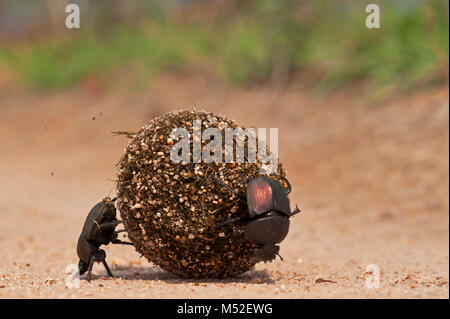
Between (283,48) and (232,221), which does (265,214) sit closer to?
(232,221)

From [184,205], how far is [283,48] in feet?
30.3

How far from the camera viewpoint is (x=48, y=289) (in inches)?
123

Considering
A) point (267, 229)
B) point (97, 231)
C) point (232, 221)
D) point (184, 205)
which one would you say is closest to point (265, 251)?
point (267, 229)

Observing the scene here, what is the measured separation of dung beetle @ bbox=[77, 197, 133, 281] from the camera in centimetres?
368

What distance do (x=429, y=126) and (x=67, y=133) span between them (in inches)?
359

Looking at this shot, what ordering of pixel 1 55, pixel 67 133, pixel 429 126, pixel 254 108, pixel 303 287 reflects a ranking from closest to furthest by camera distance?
pixel 303 287
pixel 429 126
pixel 254 108
pixel 67 133
pixel 1 55

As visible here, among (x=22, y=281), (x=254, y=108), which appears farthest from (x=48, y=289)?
(x=254, y=108)

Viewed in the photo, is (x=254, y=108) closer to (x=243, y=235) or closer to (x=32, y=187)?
(x=32, y=187)

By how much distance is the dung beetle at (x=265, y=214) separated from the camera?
131 inches

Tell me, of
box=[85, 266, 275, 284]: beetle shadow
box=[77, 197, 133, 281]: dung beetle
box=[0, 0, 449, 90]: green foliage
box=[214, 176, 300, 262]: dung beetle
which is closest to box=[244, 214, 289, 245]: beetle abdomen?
box=[214, 176, 300, 262]: dung beetle

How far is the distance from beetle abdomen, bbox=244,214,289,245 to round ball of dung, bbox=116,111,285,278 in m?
0.11

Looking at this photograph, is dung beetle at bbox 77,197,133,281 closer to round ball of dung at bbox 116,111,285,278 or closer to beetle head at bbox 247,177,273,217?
round ball of dung at bbox 116,111,285,278

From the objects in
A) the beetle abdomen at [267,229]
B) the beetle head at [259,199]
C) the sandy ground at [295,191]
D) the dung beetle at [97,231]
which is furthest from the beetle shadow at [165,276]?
the beetle head at [259,199]

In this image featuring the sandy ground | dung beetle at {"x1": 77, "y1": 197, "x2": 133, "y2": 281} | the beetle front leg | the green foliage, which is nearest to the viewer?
the beetle front leg
